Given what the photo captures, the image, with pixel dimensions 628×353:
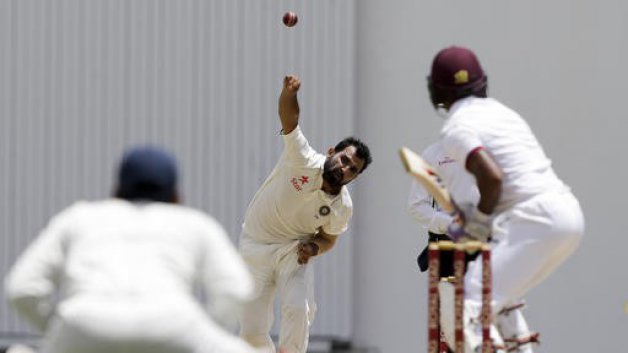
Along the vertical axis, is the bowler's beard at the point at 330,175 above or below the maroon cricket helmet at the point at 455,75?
below

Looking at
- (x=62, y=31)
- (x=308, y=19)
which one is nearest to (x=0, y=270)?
(x=62, y=31)

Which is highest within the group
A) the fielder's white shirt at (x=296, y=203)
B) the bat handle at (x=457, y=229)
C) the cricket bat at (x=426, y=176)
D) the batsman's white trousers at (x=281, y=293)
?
the cricket bat at (x=426, y=176)

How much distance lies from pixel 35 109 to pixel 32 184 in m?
0.51

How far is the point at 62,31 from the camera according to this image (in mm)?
12312

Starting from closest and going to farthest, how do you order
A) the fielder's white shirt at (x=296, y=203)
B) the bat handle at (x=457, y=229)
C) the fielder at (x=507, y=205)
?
the fielder at (x=507, y=205) → the bat handle at (x=457, y=229) → the fielder's white shirt at (x=296, y=203)

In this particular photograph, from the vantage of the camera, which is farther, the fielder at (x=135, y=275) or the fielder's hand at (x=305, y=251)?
the fielder's hand at (x=305, y=251)

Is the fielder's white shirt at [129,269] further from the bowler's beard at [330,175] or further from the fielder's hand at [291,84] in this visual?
the bowler's beard at [330,175]

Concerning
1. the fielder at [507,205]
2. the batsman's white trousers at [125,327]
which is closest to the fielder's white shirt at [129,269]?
the batsman's white trousers at [125,327]

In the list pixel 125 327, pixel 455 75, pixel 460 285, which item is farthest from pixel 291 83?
pixel 125 327

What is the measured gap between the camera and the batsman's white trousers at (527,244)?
706 centimetres

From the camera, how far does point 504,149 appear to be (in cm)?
712

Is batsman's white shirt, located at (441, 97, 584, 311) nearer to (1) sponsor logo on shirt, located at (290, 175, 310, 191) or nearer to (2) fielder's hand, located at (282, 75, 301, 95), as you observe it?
(2) fielder's hand, located at (282, 75, 301, 95)

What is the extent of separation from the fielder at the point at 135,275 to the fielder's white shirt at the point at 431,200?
2.08m

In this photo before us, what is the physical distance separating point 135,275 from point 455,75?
6.55ft
